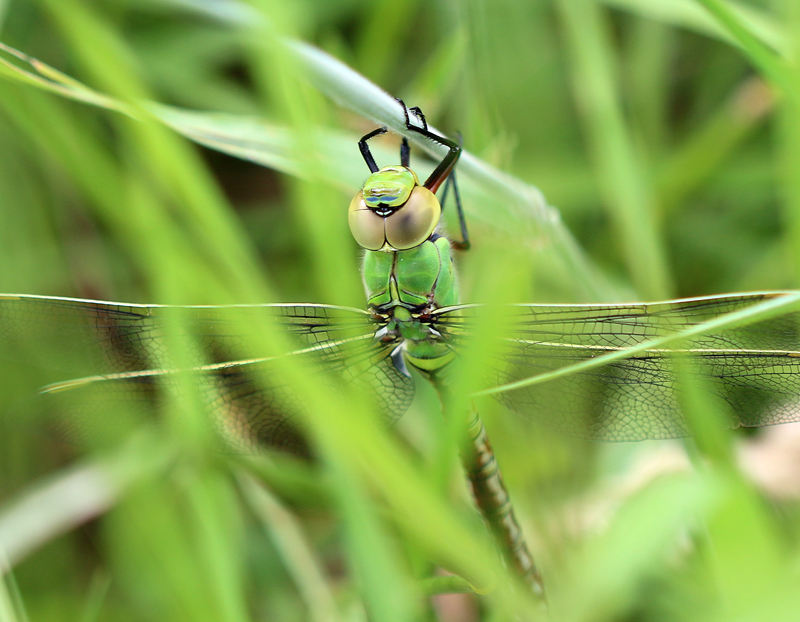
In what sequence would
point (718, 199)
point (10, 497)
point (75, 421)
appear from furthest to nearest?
point (718, 199)
point (10, 497)
point (75, 421)

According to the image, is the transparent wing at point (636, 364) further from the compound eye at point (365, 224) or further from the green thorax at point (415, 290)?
the compound eye at point (365, 224)

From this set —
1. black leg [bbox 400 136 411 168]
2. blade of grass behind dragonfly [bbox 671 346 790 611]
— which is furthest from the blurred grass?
black leg [bbox 400 136 411 168]

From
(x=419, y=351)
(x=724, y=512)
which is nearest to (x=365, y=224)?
(x=419, y=351)

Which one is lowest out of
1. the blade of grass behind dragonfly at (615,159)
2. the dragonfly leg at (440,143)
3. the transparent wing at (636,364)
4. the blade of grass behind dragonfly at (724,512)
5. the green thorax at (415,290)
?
the blade of grass behind dragonfly at (724,512)

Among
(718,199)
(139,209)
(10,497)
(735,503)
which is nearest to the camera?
(735,503)

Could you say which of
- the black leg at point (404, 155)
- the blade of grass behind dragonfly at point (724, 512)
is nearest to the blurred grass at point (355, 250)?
the blade of grass behind dragonfly at point (724, 512)

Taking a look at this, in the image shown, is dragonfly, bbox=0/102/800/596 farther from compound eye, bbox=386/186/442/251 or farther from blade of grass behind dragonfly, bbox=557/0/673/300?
blade of grass behind dragonfly, bbox=557/0/673/300

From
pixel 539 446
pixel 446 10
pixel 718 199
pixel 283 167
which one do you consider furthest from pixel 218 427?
pixel 718 199

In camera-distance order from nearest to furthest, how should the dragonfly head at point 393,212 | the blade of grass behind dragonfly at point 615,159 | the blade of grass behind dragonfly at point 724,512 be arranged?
the blade of grass behind dragonfly at point 724,512
the dragonfly head at point 393,212
the blade of grass behind dragonfly at point 615,159

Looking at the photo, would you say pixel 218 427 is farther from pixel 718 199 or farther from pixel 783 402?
pixel 718 199
